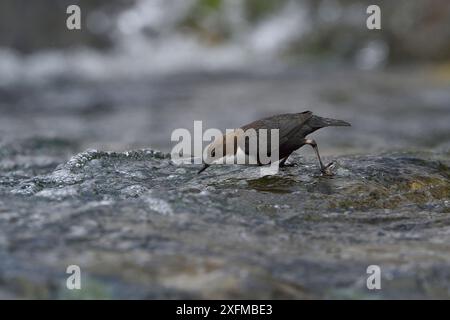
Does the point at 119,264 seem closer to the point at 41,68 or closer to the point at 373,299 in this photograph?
the point at 373,299

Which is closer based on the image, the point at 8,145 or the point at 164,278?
the point at 164,278

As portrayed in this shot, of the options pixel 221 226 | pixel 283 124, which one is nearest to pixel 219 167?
pixel 283 124

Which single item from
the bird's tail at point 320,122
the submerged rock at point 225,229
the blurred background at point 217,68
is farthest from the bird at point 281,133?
the blurred background at point 217,68

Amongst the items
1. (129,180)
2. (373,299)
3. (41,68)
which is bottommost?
(373,299)

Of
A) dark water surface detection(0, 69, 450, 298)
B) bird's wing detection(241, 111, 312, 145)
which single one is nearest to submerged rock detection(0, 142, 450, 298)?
dark water surface detection(0, 69, 450, 298)

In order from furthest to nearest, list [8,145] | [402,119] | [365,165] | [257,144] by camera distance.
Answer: [402,119] → [8,145] → [365,165] → [257,144]

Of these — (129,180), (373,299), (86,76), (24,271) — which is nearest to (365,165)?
(129,180)

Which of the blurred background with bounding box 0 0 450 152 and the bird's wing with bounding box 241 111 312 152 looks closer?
the bird's wing with bounding box 241 111 312 152

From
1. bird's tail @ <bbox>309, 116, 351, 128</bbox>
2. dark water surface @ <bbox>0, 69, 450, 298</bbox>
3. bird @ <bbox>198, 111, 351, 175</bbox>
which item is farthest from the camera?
bird's tail @ <bbox>309, 116, 351, 128</bbox>

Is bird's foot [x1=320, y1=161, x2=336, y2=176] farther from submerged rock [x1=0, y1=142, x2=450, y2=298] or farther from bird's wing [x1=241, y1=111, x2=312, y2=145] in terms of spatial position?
bird's wing [x1=241, y1=111, x2=312, y2=145]
